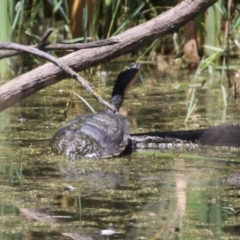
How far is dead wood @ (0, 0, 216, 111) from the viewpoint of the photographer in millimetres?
3236

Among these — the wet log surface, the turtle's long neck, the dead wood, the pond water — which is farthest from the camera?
the turtle's long neck

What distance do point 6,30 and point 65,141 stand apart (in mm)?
1849

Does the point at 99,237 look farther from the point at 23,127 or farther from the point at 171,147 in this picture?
the point at 23,127

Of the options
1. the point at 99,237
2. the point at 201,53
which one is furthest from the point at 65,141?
the point at 201,53

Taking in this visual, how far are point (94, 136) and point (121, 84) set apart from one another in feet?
2.37

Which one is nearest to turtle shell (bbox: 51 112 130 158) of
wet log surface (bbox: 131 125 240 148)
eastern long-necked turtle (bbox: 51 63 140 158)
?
eastern long-necked turtle (bbox: 51 63 140 158)

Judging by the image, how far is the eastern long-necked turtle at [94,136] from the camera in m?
3.30

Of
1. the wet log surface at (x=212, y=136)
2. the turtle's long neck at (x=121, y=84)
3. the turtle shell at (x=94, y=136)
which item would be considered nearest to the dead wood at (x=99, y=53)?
the turtle shell at (x=94, y=136)

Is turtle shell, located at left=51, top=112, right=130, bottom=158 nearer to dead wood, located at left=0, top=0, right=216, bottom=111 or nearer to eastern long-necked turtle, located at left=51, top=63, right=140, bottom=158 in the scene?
eastern long-necked turtle, located at left=51, top=63, right=140, bottom=158

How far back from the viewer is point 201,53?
5715mm

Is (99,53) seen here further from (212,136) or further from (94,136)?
(212,136)

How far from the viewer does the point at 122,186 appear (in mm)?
2736

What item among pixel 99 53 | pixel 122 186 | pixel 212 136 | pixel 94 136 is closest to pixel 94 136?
pixel 94 136

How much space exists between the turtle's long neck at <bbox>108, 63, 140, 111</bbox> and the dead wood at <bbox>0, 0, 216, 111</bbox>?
675 millimetres
